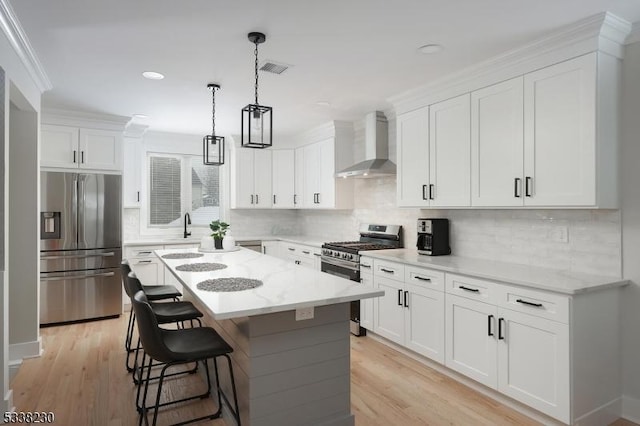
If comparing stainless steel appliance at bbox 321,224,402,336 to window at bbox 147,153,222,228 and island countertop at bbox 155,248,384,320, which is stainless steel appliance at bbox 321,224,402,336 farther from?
window at bbox 147,153,222,228

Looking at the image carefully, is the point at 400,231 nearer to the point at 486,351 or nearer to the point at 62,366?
the point at 486,351

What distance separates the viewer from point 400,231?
459 centimetres

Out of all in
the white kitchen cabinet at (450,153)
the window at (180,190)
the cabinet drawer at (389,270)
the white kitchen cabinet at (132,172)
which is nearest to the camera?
the white kitchen cabinet at (450,153)

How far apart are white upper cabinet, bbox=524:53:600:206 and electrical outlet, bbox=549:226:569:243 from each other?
1.19 ft

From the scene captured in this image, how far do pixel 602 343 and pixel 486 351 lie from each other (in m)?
0.70

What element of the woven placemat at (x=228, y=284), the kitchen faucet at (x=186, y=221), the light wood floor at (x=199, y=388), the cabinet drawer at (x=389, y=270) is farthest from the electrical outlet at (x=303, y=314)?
the kitchen faucet at (x=186, y=221)

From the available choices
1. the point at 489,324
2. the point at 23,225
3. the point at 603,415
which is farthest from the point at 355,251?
the point at 23,225

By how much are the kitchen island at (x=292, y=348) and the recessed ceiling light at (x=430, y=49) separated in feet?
5.79

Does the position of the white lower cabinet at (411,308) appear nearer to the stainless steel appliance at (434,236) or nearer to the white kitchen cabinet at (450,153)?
the stainless steel appliance at (434,236)

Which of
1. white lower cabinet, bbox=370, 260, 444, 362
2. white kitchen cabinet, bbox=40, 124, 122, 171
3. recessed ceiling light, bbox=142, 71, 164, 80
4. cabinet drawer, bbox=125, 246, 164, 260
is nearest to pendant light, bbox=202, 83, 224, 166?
recessed ceiling light, bbox=142, 71, 164, 80

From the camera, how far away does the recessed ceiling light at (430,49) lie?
2.84 m

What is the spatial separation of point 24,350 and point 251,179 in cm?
360

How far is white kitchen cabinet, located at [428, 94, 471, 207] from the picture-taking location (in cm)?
336

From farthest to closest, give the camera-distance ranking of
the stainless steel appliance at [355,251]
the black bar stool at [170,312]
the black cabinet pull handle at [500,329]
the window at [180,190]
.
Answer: the window at [180,190] → the stainless steel appliance at [355,251] → the black bar stool at [170,312] → the black cabinet pull handle at [500,329]
